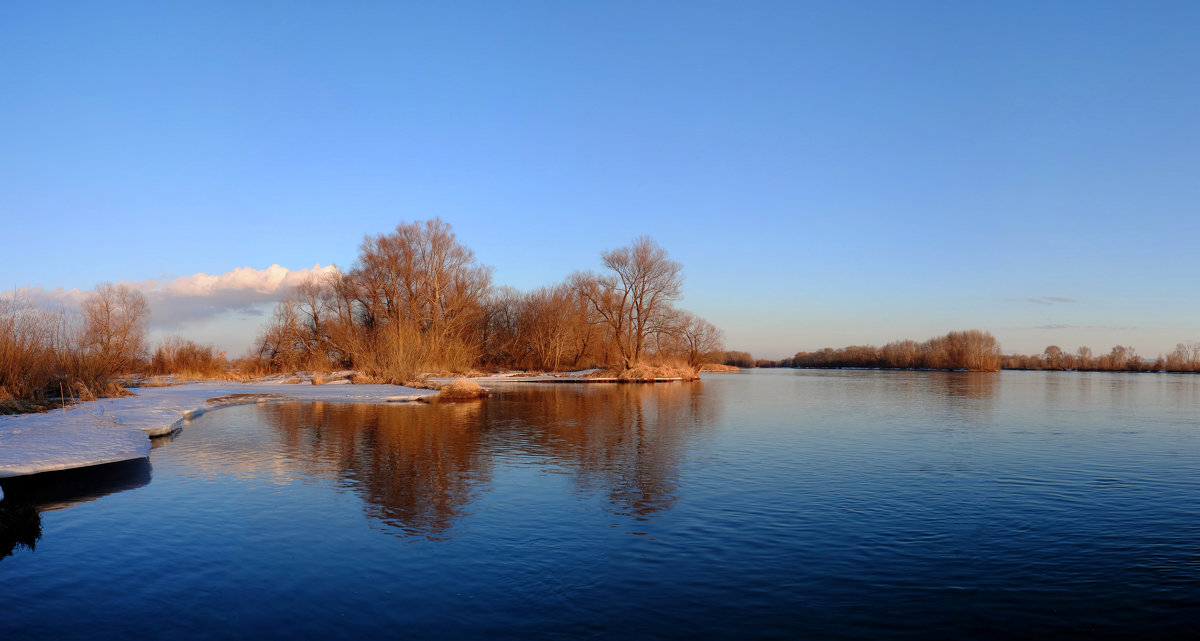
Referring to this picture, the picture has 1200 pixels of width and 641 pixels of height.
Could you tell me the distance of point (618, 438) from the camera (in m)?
15.1

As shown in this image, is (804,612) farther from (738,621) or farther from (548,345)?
(548,345)

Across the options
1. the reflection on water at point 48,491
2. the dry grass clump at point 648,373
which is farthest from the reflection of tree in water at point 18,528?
the dry grass clump at point 648,373

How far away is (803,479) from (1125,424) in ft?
44.8

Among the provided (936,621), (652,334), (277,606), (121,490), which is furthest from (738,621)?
(652,334)

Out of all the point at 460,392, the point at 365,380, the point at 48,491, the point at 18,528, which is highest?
the point at 365,380

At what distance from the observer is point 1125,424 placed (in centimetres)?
1814

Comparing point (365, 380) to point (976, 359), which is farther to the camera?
point (976, 359)

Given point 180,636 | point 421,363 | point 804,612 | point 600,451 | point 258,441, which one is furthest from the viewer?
point 421,363

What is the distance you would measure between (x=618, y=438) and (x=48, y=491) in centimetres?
1008

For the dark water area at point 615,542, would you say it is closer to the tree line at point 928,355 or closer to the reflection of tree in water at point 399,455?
the reflection of tree in water at point 399,455

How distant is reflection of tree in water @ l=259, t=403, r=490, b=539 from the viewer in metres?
8.55

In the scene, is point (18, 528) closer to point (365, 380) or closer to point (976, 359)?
point (365, 380)

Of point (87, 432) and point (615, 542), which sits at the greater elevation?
point (87, 432)

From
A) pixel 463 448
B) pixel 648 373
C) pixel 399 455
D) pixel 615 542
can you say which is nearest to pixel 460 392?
pixel 463 448
